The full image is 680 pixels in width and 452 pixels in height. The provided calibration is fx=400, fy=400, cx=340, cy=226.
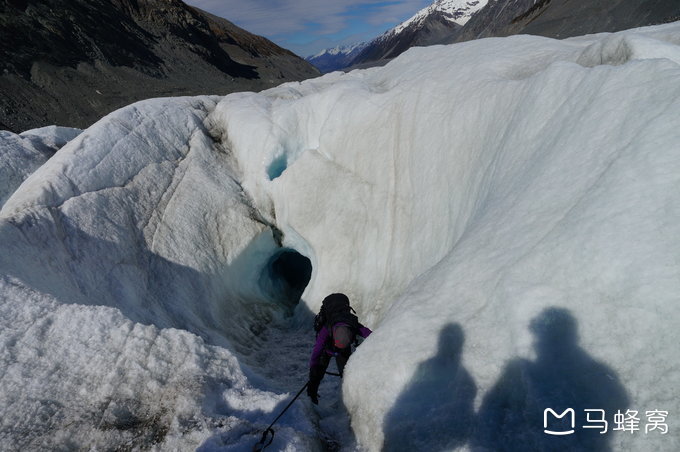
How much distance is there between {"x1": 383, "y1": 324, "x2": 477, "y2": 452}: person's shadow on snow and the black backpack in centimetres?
174

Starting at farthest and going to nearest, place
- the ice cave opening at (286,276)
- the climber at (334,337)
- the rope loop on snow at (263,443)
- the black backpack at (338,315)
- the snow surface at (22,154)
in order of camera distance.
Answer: the ice cave opening at (286,276) < the snow surface at (22,154) < the black backpack at (338,315) < the climber at (334,337) < the rope loop on snow at (263,443)

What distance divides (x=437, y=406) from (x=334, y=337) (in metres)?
2.05

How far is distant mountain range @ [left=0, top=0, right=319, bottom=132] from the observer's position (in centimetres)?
3608

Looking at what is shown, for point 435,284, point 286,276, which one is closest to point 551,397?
point 435,284

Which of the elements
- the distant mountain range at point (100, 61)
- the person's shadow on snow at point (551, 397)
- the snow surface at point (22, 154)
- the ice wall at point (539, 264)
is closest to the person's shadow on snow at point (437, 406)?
the ice wall at point (539, 264)

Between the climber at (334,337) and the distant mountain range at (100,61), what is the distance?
3657cm

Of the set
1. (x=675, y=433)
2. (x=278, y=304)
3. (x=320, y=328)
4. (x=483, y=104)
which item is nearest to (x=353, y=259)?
(x=278, y=304)

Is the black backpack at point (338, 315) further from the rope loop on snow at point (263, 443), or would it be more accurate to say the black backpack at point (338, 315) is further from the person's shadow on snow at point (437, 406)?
the rope loop on snow at point (263, 443)

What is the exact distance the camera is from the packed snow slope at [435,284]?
10.7ft

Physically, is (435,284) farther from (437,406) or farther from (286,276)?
(286,276)

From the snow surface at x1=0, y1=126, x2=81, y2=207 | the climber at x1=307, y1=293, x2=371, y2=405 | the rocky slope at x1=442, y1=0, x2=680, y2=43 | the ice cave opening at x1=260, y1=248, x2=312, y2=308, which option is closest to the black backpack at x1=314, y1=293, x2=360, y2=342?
the climber at x1=307, y1=293, x2=371, y2=405

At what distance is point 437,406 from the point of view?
3775 mm

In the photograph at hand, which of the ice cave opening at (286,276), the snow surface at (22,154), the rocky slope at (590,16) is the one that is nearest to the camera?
the snow surface at (22,154)

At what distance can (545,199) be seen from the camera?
4266 millimetres
